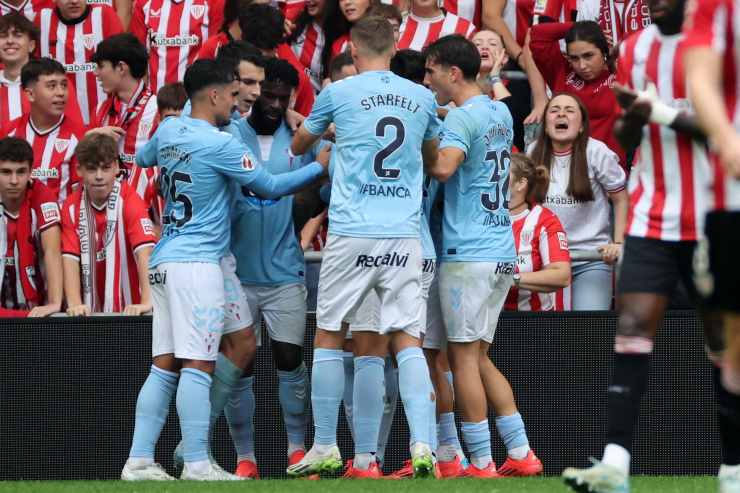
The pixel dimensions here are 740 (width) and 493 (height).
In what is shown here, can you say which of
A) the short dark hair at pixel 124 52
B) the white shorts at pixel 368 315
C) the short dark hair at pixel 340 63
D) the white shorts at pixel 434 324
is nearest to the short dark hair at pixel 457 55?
the short dark hair at pixel 340 63

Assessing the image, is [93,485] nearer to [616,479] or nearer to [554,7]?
[616,479]

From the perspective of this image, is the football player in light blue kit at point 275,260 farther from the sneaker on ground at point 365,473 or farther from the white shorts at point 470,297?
the white shorts at point 470,297

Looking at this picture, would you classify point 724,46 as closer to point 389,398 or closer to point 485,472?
point 485,472

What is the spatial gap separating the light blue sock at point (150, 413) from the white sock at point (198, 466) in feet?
0.82

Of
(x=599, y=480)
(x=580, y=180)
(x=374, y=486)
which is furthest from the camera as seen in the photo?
(x=580, y=180)

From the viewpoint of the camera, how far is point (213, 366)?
25.8ft

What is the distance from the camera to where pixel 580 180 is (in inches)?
380

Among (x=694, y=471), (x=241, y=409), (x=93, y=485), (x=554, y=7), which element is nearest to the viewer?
(x=93, y=485)

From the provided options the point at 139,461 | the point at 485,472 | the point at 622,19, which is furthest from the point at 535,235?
the point at 622,19

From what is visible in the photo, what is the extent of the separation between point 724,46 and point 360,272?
2.96 m

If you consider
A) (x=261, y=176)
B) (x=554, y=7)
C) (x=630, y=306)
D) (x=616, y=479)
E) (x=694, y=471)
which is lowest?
(x=694, y=471)

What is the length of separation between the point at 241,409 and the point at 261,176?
144cm

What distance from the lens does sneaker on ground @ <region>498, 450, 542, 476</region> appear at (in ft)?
27.0

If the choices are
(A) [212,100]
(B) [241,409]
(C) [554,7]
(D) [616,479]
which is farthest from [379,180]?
(C) [554,7]
